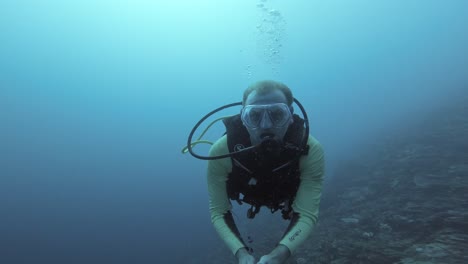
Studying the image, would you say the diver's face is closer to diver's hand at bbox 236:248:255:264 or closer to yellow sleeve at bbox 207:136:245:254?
yellow sleeve at bbox 207:136:245:254

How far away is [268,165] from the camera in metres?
2.81

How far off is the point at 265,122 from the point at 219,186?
0.83 meters

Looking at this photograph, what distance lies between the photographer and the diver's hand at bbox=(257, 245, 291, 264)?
2377mm

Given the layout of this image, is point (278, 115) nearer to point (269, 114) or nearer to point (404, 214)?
point (269, 114)

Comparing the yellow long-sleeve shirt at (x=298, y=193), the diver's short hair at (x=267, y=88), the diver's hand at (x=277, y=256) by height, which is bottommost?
the diver's hand at (x=277, y=256)

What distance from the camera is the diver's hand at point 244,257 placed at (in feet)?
8.27

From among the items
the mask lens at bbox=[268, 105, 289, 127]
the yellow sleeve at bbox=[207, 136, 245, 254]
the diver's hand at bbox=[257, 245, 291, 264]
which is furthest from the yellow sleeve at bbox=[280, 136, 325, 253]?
the yellow sleeve at bbox=[207, 136, 245, 254]

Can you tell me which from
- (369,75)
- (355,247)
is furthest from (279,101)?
(369,75)

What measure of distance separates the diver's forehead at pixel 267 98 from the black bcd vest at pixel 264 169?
31 cm

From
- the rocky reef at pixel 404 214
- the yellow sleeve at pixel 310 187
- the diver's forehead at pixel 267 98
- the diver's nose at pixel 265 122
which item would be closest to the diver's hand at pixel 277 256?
the yellow sleeve at pixel 310 187

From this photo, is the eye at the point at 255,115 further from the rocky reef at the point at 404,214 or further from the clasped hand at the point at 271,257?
the rocky reef at the point at 404,214

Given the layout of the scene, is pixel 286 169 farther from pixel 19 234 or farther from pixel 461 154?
pixel 19 234

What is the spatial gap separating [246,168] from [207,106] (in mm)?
139107

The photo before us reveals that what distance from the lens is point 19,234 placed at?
4028 cm
